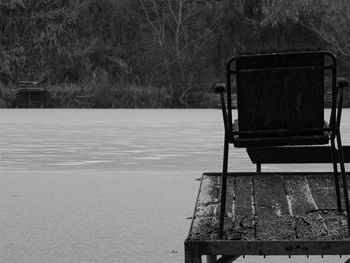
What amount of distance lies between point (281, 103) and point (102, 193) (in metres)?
5.87

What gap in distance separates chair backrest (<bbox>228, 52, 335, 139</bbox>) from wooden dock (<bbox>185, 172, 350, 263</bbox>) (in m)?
0.41

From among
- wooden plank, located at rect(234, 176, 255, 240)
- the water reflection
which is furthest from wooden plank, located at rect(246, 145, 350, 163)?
the water reflection

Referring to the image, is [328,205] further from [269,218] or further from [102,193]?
[102,193]

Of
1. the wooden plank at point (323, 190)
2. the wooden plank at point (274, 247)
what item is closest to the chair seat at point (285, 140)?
the wooden plank at point (323, 190)

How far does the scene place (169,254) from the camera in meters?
6.29

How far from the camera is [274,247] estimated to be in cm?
361

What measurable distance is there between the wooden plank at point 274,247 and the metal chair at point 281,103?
0.57 meters

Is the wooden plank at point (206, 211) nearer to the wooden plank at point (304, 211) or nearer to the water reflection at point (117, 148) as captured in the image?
the wooden plank at point (304, 211)

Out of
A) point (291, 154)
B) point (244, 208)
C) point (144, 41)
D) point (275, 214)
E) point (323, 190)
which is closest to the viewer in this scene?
point (275, 214)

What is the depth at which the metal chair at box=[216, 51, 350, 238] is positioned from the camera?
13.7 ft

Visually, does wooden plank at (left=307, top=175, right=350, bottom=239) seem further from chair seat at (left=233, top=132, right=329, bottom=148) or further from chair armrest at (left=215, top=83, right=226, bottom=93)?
chair armrest at (left=215, top=83, right=226, bottom=93)

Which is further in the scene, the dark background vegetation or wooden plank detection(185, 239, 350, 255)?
the dark background vegetation

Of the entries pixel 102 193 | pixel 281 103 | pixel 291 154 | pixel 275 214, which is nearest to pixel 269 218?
pixel 275 214

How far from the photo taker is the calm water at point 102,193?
654 cm
